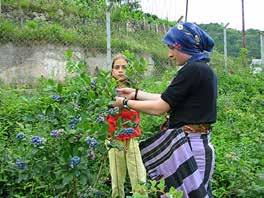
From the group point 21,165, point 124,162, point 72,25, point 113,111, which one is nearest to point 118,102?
point 113,111

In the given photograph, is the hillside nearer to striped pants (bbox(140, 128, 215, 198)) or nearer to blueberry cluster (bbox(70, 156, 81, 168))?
striped pants (bbox(140, 128, 215, 198))

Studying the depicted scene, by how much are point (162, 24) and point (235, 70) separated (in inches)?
624

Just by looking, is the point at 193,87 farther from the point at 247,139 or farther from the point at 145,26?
the point at 145,26

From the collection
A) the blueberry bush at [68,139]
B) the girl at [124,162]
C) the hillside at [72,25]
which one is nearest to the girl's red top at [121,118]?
the blueberry bush at [68,139]

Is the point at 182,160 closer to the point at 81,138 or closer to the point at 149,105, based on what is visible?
the point at 149,105

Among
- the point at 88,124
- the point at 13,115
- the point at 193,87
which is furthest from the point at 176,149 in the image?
the point at 13,115

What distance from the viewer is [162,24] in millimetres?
28062

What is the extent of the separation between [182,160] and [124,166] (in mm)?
1118

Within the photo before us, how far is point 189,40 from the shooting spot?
2994 millimetres

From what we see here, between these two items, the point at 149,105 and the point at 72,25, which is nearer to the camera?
the point at 149,105

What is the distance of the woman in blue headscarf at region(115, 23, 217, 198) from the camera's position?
2953 millimetres

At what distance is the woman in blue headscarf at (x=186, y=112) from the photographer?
116 inches

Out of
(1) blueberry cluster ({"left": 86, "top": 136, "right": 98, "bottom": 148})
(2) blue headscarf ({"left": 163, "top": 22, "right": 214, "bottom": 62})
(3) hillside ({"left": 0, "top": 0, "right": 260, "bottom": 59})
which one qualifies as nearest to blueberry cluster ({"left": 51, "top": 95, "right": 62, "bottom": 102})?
(1) blueberry cluster ({"left": 86, "top": 136, "right": 98, "bottom": 148})

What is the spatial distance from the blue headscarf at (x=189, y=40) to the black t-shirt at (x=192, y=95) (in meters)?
0.08
